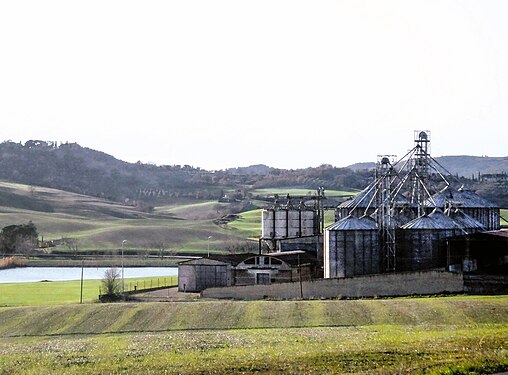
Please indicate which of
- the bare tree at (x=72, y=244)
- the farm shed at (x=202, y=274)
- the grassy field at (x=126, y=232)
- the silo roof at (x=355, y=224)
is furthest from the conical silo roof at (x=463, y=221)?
the bare tree at (x=72, y=244)

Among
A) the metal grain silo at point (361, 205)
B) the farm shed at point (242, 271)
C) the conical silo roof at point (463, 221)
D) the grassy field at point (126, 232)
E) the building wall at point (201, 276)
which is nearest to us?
the conical silo roof at point (463, 221)

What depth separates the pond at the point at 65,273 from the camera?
102 m

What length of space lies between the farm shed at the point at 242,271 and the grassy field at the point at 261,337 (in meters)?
17.9

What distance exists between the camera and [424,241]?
65562 millimetres

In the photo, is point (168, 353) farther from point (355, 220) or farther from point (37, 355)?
point (355, 220)

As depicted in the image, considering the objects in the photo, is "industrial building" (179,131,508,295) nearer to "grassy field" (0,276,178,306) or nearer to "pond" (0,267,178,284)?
"grassy field" (0,276,178,306)

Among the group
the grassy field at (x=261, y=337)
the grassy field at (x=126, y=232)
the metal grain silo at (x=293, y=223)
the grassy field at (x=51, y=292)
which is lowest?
the grassy field at (x=51, y=292)

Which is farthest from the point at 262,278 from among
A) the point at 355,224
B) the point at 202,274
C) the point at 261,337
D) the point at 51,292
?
the point at 261,337

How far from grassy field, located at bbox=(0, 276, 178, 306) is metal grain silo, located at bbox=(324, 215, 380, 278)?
1666 centimetres

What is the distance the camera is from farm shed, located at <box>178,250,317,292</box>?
7225 centimetres

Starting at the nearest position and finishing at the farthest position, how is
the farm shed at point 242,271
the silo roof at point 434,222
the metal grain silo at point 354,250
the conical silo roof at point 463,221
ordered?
1. the silo roof at point 434,222
2. the metal grain silo at point 354,250
3. the conical silo roof at point 463,221
4. the farm shed at point 242,271

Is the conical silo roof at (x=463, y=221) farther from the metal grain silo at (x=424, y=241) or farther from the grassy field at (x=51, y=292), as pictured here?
the grassy field at (x=51, y=292)

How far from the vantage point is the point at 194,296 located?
69125 mm

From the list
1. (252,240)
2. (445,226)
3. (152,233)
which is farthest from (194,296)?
(152,233)
